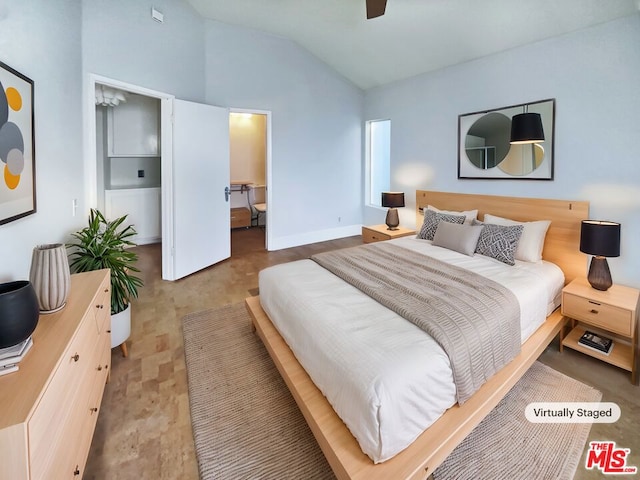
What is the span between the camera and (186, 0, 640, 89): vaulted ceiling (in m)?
2.70

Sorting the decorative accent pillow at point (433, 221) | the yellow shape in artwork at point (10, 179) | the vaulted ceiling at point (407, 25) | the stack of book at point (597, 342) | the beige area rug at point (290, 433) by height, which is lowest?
the beige area rug at point (290, 433)

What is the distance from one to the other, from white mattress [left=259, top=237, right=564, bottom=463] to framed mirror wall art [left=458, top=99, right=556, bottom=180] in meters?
1.29

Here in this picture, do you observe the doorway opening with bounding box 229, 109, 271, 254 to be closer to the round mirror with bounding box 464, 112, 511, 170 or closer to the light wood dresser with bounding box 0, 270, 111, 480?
the round mirror with bounding box 464, 112, 511, 170

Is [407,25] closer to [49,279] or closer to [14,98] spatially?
[14,98]

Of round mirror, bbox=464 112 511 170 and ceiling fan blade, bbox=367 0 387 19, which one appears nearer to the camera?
ceiling fan blade, bbox=367 0 387 19

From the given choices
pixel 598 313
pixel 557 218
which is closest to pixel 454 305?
pixel 598 313

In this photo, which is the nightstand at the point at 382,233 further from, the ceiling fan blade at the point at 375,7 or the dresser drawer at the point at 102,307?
the dresser drawer at the point at 102,307

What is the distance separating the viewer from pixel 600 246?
7.44 ft

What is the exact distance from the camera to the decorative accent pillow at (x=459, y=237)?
2941 millimetres

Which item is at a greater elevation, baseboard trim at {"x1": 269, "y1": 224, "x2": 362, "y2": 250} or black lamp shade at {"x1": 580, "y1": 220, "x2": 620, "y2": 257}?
black lamp shade at {"x1": 580, "y1": 220, "x2": 620, "y2": 257}

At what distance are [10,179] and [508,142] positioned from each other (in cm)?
396

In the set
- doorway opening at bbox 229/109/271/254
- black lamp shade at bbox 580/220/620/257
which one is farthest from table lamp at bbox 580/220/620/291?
doorway opening at bbox 229/109/271/254

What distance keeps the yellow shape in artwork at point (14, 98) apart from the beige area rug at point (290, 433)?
5.86ft

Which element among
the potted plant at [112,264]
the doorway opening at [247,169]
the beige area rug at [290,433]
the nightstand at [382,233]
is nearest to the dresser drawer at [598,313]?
the beige area rug at [290,433]
